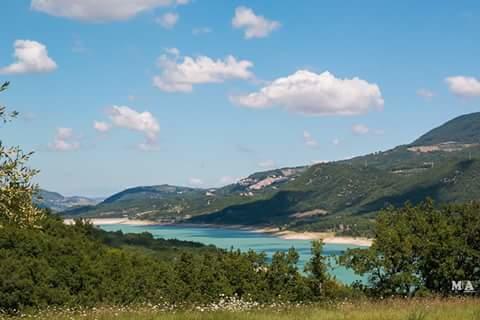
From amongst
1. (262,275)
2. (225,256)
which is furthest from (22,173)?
(225,256)

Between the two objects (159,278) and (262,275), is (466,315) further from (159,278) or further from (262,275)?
(159,278)

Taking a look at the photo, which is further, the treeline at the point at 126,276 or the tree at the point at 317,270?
the treeline at the point at 126,276

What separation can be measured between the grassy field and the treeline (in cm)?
1745

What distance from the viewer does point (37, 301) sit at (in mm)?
41000

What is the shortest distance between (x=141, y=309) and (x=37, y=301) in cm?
3123

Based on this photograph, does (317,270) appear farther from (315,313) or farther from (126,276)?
(126,276)

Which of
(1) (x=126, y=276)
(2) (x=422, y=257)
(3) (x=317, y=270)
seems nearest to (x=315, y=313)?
(3) (x=317, y=270)

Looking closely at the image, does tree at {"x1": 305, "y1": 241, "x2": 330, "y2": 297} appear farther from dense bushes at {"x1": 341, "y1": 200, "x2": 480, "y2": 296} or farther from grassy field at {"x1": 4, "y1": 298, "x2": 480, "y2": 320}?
grassy field at {"x1": 4, "y1": 298, "x2": 480, "y2": 320}

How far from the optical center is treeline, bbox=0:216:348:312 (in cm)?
3384

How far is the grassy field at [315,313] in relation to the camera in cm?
1133

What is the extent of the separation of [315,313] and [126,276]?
121 ft

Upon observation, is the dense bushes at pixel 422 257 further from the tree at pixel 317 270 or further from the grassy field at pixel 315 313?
the grassy field at pixel 315 313

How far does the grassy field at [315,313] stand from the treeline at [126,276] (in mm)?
17446

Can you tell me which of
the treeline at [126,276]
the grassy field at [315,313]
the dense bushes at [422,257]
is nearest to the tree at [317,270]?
the treeline at [126,276]
